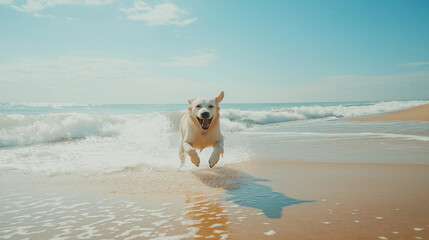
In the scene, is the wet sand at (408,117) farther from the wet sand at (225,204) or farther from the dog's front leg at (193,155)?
the dog's front leg at (193,155)

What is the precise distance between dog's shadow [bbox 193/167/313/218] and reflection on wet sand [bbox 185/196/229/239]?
12.5 inches

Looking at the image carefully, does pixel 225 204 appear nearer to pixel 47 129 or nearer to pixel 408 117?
pixel 47 129

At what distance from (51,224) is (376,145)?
7702 mm

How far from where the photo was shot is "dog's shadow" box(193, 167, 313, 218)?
10.9ft

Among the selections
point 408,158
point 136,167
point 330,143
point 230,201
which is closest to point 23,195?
point 136,167

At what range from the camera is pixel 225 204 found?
11.3 ft

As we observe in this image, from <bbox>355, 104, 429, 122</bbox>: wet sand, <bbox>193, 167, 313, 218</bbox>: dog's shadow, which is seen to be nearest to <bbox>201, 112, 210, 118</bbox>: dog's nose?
<bbox>193, 167, 313, 218</bbox>: dog's shadow

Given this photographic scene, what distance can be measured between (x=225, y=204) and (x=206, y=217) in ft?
1.56

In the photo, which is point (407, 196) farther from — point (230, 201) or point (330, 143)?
point (330, 143)

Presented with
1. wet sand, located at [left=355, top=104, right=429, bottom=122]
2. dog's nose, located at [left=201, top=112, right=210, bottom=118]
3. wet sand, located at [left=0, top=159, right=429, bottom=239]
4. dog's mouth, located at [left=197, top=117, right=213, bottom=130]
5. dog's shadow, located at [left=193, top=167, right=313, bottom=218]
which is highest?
dog's nose, located at [left=201, top=112, right=210, bottom=118]

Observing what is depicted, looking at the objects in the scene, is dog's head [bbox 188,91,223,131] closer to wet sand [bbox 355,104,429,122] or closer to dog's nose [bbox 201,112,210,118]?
dog's nose [bbox 201,112,210,118]

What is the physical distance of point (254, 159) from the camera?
21.4 ft

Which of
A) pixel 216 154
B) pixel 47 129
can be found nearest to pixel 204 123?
Answer: pixel 216 154

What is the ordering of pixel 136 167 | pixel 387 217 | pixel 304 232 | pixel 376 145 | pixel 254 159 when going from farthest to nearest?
pixel 376 145 < pixel 254 159 < pixel 136 167 < pixel 387 217 < pixel 304 232
